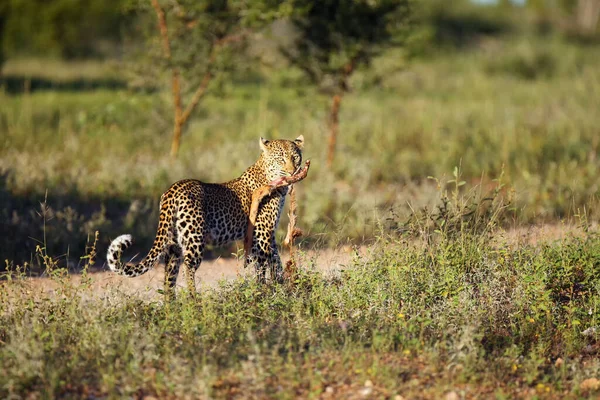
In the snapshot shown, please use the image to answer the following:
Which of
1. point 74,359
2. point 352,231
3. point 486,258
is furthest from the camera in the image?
point 352,231

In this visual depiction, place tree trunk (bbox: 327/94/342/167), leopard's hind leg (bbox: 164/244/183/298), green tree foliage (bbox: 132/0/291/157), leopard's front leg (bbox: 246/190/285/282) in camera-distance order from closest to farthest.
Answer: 1. leopard's hind leg (bbox: 164/244/183/298)
2. leopard's front leg (bbox: 246/190/285/282)
3. green tree foliage (bbox: 132/0/291/157)
4. tree trunk (bbox: 327/94/342/167)

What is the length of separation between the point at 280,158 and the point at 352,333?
2.13 meters

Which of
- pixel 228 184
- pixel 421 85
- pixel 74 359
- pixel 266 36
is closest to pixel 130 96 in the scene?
pixel 266 36

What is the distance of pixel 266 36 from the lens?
12031mm

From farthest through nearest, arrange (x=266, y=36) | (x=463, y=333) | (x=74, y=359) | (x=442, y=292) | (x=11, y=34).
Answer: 1. (x=11, y=34)
2. (x=266, y=36)
3. (x=442, y=292)
4. (x=463, y=333)
5. (x=74, y=359)

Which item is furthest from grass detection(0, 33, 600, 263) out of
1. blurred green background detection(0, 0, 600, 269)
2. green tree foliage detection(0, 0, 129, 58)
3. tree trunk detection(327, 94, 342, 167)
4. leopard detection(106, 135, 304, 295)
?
green tree foliage detection(0, 0, 129, 58)

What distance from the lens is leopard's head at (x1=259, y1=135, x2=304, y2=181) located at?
7371 millimetres

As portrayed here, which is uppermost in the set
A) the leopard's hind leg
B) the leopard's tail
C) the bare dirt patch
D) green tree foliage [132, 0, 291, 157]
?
green tree foliage [132, 0, 291, 157]

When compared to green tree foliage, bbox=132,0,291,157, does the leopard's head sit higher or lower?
lower

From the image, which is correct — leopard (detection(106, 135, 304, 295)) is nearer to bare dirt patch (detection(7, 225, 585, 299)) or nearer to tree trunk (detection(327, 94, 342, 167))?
bare dirt patch (detection(7, 225, 585, 299))

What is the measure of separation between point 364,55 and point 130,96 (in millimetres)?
3866

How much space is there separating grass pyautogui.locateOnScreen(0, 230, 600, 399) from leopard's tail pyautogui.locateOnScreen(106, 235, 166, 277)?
0.20 meters

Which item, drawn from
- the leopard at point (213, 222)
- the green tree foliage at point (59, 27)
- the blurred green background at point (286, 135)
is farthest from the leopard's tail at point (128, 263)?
the green tree foliage at point (59, 27)

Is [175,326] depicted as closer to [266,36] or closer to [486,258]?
[486,258]
